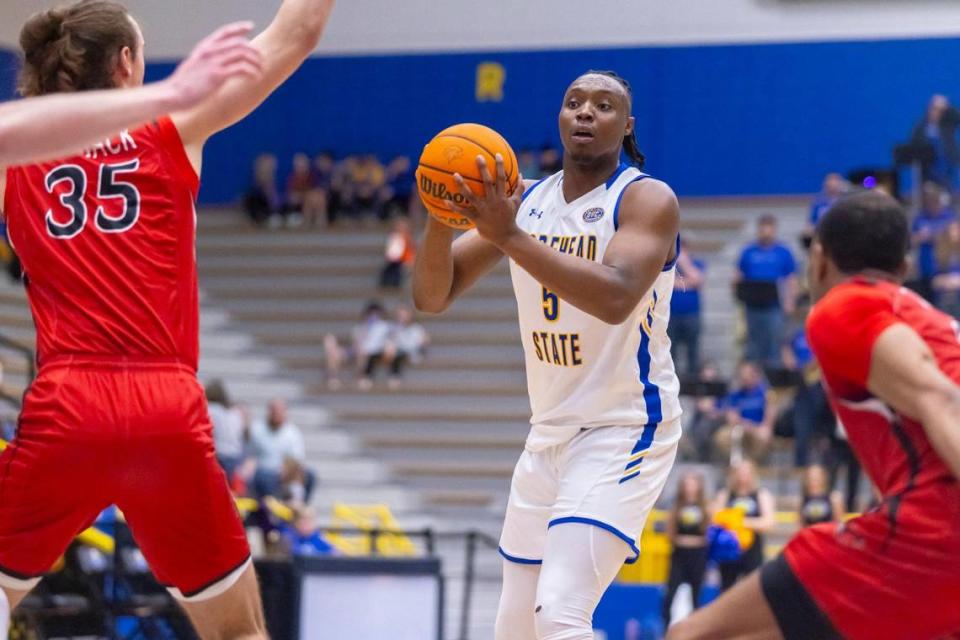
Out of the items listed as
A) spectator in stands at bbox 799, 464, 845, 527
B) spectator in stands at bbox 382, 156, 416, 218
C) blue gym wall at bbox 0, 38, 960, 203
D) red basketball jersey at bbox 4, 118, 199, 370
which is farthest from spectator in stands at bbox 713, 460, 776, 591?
spectator in stands at bbox 382, 156, 416, 218

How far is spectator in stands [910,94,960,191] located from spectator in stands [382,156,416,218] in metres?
7.78

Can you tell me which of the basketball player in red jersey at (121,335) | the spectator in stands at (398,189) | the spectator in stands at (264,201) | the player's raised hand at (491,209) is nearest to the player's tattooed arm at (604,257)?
the player's raised hand at (491,209)

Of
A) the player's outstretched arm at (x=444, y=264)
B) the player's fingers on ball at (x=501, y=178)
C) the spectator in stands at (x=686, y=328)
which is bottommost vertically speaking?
the spectator in stands at (x=686, y=328)

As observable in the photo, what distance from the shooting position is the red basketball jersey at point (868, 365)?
A: 12.5 ft

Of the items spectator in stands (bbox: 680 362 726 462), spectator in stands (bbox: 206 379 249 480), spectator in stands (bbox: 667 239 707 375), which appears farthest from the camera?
spectator in stands (bbox: 667 239 707 375)

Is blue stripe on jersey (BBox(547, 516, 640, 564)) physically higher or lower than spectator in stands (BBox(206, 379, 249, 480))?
higher

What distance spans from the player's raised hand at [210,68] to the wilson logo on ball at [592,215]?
199 cm

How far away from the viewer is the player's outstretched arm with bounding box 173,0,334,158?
4.04 metres

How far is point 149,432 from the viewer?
4.00 m

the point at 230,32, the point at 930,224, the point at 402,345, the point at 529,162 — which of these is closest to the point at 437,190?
the point at 230,32

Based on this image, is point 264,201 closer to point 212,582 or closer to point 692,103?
point 692,103

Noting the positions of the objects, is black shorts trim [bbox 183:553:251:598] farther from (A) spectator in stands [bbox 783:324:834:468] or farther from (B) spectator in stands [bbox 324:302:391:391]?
(B) spectator in stands [bbox 324:302:391:391]

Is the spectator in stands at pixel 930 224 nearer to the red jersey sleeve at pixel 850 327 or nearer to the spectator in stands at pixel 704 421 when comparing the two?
the spectator in stands at pixel 704 421

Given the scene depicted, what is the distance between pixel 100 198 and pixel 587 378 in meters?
1.77
